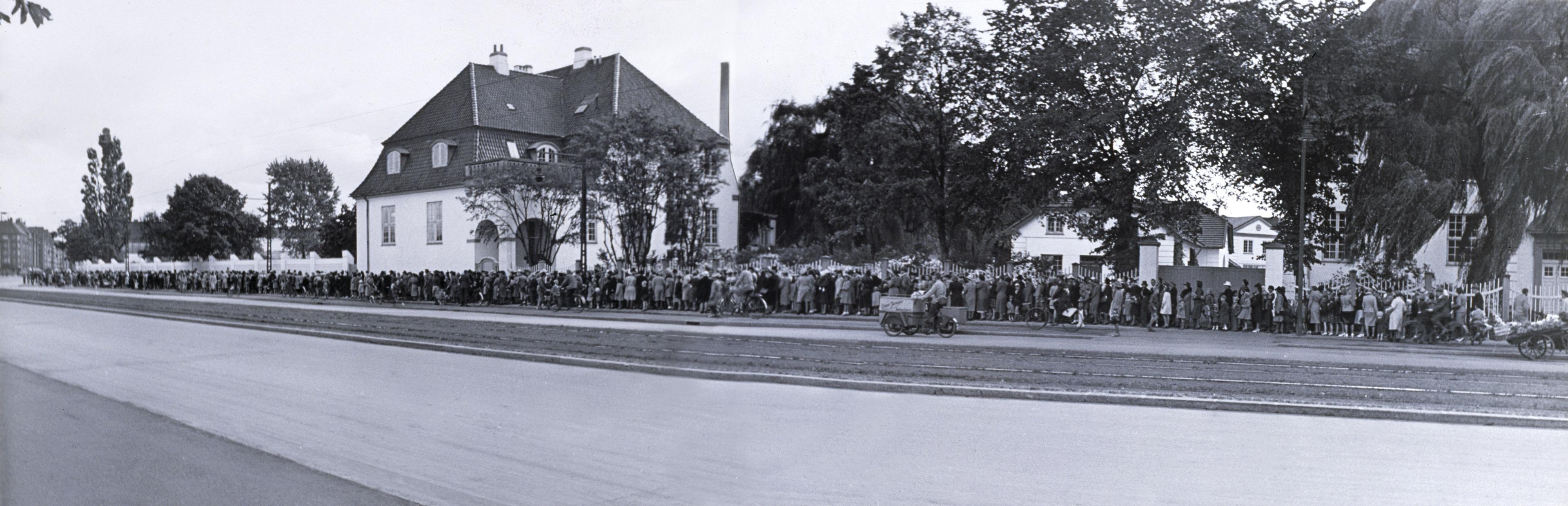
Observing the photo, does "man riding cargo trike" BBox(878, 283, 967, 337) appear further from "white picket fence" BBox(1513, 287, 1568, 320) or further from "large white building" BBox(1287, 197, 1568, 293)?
"white picket fence" BBox(1513, 287, 1568, 320)

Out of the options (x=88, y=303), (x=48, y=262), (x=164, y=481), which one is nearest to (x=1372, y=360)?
(x=164, y=481)

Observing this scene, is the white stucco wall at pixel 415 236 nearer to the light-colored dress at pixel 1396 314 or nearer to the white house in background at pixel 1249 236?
the light-colored dress at pixel 1396 314

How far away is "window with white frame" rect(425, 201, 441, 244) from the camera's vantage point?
46.3 meters

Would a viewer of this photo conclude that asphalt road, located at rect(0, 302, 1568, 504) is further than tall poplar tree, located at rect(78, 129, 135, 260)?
No

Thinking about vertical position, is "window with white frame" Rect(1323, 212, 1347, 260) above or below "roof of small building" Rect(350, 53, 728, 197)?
below

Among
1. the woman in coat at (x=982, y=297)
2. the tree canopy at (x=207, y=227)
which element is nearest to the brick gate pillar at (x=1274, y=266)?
the woman in coat at (x=982, y=297)

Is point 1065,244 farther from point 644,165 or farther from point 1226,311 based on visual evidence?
point 1226,311

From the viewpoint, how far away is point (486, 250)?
43844 mm

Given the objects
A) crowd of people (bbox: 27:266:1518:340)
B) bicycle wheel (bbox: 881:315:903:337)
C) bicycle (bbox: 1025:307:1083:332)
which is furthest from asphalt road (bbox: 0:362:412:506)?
bicycle (bbox: 1025:307:1083:332)

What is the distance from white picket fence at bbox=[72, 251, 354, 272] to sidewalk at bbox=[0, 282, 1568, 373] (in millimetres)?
25461

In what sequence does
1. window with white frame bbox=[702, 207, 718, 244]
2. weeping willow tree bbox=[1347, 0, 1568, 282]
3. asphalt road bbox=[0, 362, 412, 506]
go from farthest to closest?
window with white frame bbox=[702, 207, 718, 244]
weeping willow tree bbox=[1347, 0, 1568, 282]
asphalt road bbox=[0, 362, 412, 506]

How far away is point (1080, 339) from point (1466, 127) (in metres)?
15.1

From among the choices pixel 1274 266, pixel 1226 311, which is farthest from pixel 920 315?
pixel 1274 266

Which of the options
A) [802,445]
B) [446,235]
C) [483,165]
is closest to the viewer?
[802,445]
